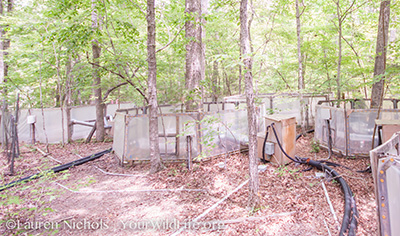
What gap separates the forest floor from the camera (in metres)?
3.46

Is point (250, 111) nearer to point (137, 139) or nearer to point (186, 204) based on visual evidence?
point (186, 204)

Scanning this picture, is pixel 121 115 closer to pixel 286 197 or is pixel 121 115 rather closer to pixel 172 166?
pixel 172 166

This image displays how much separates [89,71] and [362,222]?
30.8 feet

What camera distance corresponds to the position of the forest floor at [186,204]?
3461 millimetres

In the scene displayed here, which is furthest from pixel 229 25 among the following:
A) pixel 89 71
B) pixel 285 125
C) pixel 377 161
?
pixel 377 161

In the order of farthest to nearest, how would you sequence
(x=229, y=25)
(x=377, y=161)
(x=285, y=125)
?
(x=229, y=25), (x=285, y=125), (x=377, y=161)

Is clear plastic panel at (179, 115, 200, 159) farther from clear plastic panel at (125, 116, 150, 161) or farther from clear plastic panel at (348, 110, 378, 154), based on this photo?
clear plastic panel at (348, 110, 378, 154)

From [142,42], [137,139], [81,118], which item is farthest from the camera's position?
[81,118]

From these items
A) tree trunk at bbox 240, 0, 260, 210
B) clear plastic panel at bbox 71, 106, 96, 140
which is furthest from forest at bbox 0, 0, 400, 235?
clear plastic panel at bbox 71, 106, 96, 140

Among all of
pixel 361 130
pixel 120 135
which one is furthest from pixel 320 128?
pixel 120 135

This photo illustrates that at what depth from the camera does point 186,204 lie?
4383 millimetres

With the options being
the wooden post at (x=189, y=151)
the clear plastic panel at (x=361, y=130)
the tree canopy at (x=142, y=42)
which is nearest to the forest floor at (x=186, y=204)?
the wooden post at (x=189, y=151)

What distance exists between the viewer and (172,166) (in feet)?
21.3

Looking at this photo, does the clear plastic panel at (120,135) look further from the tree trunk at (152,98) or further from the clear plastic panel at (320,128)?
the clear plastic panel at (320,128)
